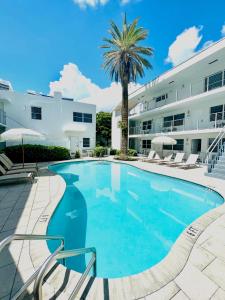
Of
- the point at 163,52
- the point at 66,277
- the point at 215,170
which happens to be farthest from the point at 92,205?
the point at 163,52

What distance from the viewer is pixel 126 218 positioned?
5.87m

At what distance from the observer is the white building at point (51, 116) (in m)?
17.2

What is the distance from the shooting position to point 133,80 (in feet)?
58.6

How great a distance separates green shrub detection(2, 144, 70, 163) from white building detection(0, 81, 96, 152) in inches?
92.0

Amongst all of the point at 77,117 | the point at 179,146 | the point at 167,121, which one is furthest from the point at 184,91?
the point at 77,117

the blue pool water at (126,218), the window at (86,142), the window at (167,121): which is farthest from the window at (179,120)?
the window at (86,142)

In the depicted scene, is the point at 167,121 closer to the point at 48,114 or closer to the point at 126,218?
the point at 48,114

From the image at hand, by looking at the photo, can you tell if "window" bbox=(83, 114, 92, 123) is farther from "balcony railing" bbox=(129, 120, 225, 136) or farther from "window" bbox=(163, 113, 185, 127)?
"window" bbox=(163, 113, 185, 127)

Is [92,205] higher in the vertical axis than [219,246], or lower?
lower

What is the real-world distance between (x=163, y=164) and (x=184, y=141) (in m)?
4.85

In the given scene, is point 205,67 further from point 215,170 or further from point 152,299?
point 152,299

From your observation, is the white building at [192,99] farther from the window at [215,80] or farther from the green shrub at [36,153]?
the green shrub at [36,153]

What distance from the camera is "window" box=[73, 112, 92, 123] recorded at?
21250mm

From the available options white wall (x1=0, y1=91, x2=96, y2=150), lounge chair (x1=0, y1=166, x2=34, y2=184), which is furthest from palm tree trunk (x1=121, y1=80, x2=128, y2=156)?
lounge chair (x1=0, y1=166, x2=34, y2=184)
